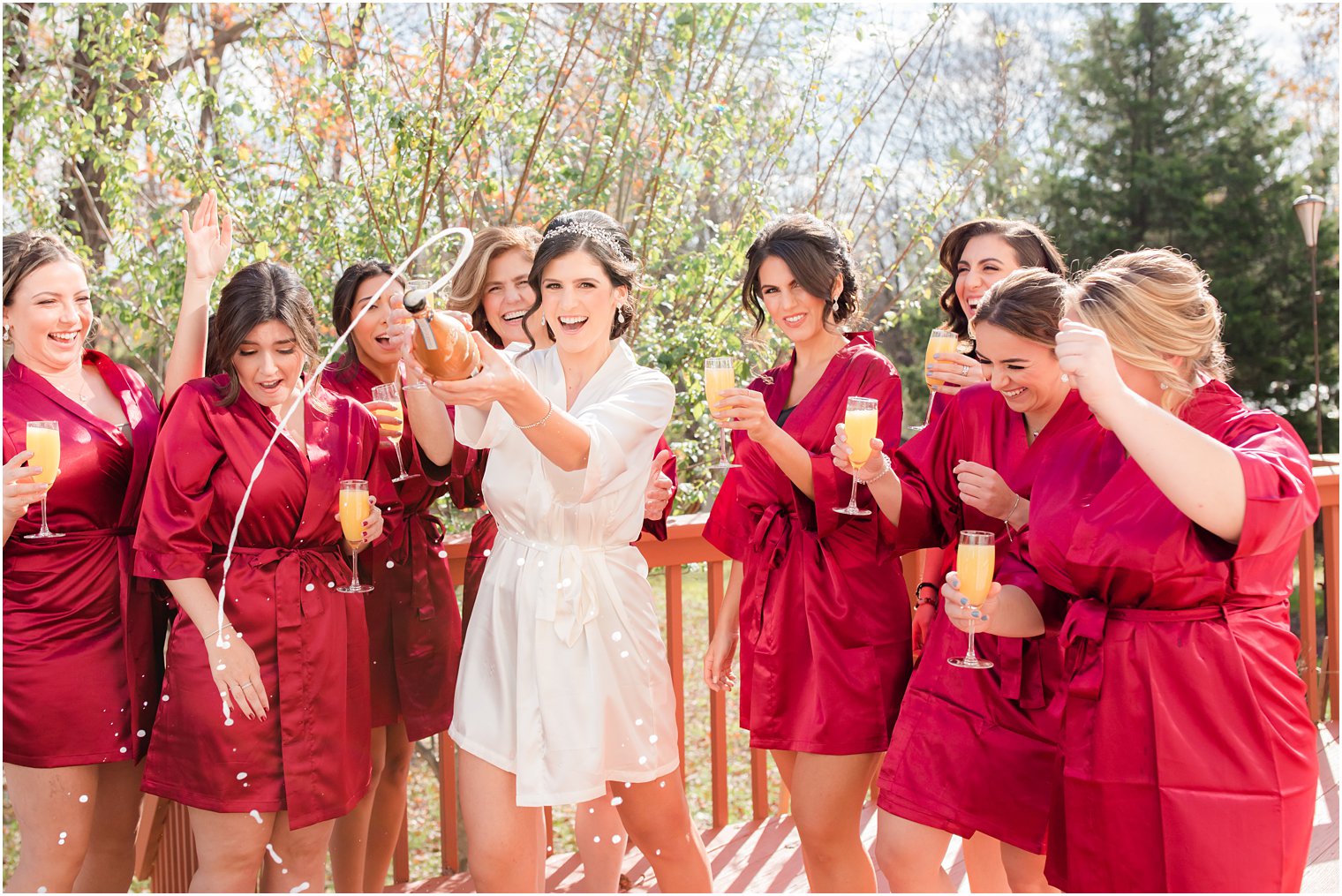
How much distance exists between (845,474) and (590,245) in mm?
947

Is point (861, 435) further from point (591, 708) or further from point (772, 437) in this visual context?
point (591, 708)

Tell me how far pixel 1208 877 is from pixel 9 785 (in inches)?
119

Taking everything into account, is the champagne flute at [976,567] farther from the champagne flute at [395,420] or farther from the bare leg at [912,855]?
the champagne flute at [395,420]

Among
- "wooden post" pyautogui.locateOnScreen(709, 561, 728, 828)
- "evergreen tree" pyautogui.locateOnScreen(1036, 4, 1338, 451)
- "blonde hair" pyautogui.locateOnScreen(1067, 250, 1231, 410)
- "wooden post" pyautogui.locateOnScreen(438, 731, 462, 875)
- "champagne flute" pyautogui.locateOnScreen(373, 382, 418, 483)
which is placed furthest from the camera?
"evergreen tree" pyautogui.locateOnScreen(1036, 4, 1338, 451)

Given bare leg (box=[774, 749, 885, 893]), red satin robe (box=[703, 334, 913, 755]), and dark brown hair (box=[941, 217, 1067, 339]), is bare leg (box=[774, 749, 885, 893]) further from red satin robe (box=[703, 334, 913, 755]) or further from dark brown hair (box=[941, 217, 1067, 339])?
dark brown hair (box=[941, 217, 1067, 339])

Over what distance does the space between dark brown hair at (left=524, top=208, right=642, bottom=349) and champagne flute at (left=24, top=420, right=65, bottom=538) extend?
127 cm

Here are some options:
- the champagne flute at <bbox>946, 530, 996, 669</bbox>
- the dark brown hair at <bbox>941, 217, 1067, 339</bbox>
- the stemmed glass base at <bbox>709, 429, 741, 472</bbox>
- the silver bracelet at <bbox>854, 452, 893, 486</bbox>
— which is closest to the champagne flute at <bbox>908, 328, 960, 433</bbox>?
the dark brown hair at <bbox>941, 217, 1067, 339</bbox>

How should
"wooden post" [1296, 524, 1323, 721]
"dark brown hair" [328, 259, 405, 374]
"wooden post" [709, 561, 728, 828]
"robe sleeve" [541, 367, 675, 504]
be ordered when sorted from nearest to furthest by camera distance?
"robe sleeve" [541, 367, 675, 504], "dark brown hair" [328, 259, 405, 374], "wooden post" [709, 561, 728, 828], "wooden post" [1296, 524, 1323, 721]

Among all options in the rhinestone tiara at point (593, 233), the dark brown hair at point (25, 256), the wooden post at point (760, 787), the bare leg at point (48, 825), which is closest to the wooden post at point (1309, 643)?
the wooden post at point (760, 787)

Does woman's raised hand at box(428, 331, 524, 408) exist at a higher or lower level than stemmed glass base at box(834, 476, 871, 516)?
higher

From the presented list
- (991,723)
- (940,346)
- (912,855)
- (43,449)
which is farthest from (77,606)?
(940,346)

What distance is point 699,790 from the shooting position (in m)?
10.5

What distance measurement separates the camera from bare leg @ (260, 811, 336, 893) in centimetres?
321

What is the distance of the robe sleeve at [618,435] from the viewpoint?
9.09 ft
